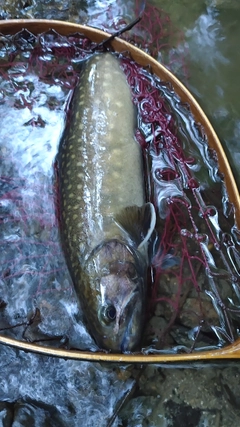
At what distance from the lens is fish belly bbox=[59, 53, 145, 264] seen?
8.16ft

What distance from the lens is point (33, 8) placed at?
356 cm

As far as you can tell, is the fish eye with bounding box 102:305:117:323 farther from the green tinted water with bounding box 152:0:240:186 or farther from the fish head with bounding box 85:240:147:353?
the green tinted water with bounding box 152:0:240:186

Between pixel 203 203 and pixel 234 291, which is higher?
pixel 203 203

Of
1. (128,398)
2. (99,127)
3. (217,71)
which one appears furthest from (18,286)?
(217,71)

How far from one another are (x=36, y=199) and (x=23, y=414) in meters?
1.25

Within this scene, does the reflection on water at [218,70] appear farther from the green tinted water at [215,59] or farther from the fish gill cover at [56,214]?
Answer: the fish gill cover at [56,214]

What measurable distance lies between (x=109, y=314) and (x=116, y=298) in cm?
9

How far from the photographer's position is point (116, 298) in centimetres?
225

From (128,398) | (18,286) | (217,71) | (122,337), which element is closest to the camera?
(122,337)

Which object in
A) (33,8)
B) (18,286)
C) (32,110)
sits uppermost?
(33,8)

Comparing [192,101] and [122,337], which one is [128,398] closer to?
[122,337]

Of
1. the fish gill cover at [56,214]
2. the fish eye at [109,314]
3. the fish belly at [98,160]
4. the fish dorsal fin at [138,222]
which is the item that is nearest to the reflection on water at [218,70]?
the fish gill cover at [56,214]

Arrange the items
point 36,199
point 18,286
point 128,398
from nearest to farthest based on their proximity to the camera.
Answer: point 128,398 → point 18,286 → point 36,199

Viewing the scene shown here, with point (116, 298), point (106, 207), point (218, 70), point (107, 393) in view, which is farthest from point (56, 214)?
point (218, 70)
